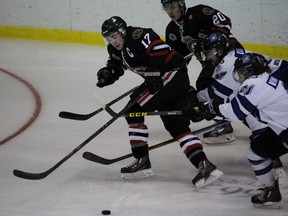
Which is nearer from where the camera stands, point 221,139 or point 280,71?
point 280,71

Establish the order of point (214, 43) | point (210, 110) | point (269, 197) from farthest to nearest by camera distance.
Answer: point (214, 43), point (210, 110), point (269, 197)

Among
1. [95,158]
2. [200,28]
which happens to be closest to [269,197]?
[95,158]

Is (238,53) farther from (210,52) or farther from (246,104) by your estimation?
(246,104)

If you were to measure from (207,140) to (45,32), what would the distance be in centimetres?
311

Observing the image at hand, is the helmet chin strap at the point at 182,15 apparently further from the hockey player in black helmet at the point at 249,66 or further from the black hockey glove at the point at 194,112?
the hockey player in black helmet at the point at 249,66

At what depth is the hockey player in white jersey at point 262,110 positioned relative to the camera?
4.02 m

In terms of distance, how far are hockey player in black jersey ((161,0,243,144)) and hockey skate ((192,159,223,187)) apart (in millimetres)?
744

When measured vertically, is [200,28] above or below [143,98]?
above

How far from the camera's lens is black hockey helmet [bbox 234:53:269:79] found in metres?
4.07

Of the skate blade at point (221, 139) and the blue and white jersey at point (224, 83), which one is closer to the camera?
the blue and white jersey at point (224, 83)

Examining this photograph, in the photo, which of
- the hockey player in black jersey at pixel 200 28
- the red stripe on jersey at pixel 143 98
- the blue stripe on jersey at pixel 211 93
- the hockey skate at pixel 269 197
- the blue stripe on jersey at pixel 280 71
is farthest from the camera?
the hockey player in black jersey at pixel 200 28

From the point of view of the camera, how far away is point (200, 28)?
538cm

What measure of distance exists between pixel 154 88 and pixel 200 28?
0.97 meters

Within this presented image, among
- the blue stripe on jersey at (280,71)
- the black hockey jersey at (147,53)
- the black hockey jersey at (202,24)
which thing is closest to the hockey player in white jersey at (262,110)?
→ the blue stripe on jersey at (280,71)
